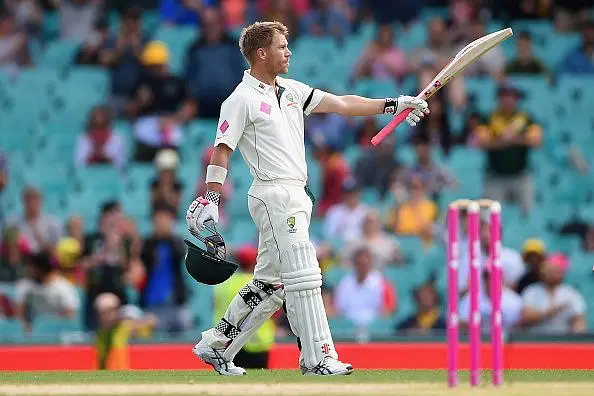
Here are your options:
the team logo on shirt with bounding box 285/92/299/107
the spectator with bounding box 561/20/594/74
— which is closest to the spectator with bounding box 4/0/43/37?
the spectator with bounding box 561/20/594/74

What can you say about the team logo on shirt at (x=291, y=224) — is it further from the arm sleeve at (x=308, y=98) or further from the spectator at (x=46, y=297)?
the spectator at (x=46, y=297)

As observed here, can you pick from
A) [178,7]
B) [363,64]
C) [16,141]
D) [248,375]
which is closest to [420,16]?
[363,64]

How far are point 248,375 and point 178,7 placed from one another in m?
10.3

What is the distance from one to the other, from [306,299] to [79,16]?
36.3ft

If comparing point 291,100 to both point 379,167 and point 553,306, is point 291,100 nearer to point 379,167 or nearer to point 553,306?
point 553,306

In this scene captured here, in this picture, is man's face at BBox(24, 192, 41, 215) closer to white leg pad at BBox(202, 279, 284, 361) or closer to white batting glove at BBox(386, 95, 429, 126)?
white leg pad at BBox(202, 279, 284, 361)

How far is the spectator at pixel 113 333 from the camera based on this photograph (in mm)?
12688

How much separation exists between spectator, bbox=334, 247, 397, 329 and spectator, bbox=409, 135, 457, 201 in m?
1.71

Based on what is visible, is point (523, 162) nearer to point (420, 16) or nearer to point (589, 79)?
point (589, 79)

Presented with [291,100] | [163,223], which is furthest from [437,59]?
[291,100]

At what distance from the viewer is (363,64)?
59.7ft

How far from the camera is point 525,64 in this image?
1805 centimetres

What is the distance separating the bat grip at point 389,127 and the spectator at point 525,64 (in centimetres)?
829

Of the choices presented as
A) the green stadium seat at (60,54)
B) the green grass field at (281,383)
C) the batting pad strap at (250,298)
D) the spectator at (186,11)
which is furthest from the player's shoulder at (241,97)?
the green stadium seat at (60,54)
